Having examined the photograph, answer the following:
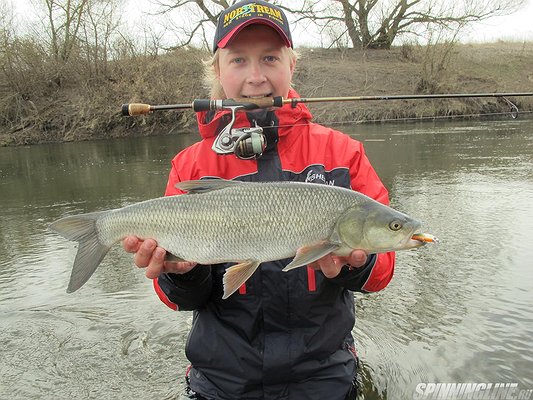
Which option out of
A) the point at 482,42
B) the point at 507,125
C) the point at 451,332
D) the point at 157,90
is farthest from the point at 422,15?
the point at 451,332

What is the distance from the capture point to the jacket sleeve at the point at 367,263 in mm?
2141

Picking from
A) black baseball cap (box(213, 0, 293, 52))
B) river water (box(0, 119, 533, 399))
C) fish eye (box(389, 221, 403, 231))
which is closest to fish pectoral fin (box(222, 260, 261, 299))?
fish eye (box(389, 221, 403, 231))

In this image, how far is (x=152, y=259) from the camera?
2.12 m

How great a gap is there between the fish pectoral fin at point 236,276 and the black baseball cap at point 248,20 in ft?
3.61

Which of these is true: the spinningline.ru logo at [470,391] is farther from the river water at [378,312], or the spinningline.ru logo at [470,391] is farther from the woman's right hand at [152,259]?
the woman's right hand at [152,259]

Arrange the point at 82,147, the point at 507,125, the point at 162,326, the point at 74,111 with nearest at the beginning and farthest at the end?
1. the point at 162,326
2. the point at 507,125
3. the point at 82,147
4. the point at 74,111

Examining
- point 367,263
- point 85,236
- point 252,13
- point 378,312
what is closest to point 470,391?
point 378,312

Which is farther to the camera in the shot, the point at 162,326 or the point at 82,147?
the point at 82,147

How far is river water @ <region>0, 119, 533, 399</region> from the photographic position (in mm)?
3129

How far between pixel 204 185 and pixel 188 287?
47cm

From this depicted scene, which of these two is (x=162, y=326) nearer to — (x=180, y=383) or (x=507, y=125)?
(x=180, y=383)

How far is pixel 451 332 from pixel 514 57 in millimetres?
28182

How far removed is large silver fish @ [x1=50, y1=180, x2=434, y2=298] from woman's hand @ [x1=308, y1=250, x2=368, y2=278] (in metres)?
0.03

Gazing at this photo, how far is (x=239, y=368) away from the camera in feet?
7.31
